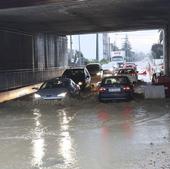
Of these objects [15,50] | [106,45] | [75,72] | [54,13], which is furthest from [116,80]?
[106,45]

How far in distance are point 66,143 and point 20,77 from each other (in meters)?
23.0

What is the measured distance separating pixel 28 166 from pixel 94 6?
17.3 m

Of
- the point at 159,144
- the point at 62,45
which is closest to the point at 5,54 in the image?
the point at 62,45

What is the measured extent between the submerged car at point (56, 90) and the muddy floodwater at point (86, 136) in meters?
0.71

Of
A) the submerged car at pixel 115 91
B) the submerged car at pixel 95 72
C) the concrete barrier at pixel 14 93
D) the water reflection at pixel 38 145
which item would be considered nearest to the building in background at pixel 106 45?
the submerged car at pixel 95 72

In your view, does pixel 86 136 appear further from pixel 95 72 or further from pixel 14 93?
pixel 95 72

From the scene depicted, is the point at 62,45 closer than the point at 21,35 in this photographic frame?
No

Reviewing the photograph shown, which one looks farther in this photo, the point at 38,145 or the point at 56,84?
the point at 56,84

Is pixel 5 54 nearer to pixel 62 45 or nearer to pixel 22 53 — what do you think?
pixel 22 53

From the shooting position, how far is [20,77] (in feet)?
116

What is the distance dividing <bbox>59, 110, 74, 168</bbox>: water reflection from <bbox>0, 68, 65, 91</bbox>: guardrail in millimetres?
13970

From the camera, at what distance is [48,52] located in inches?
1909

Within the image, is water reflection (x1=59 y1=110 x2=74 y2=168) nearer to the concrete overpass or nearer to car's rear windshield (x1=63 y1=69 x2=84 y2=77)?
the concrete overpass

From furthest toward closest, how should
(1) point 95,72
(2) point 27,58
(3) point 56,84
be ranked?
(1) point 95,72, (2) point 27,58, (3) point 56,84
